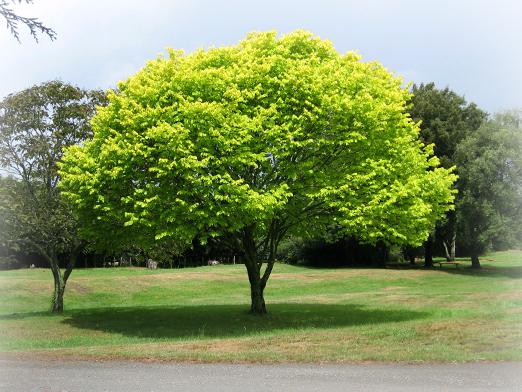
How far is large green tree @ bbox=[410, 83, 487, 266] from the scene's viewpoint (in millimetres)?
67688

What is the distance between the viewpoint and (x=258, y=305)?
106 feet

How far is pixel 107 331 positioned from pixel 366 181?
15364mm

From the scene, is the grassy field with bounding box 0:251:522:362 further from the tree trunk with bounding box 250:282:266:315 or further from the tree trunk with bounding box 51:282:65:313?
the tree trunk with bounding box 51:282:65:313

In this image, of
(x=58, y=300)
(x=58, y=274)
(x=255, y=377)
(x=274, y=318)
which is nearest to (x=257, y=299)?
(x=274, y=318)

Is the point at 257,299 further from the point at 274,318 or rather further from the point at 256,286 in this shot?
the point at 274,318

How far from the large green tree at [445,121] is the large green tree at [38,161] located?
43.4 m

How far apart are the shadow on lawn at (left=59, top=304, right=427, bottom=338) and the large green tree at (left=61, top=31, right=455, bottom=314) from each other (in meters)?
4.62

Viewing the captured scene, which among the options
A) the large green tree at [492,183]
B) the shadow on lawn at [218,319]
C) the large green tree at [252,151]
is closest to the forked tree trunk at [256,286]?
the shadow on lawn at [218,319]

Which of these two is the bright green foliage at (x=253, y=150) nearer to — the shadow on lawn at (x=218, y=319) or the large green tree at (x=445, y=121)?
the shadow on lawn at (x=218, y=319)

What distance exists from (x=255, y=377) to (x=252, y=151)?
46.6 feet

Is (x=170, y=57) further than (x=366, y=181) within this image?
Yes

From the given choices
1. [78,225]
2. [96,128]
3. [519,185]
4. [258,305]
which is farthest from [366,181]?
[519,185]

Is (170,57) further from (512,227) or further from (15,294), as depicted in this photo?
(512,227)

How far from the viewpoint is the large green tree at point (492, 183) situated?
59.2 meters
